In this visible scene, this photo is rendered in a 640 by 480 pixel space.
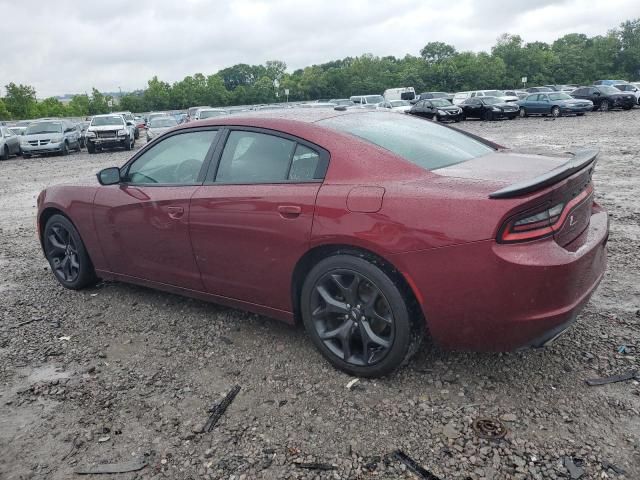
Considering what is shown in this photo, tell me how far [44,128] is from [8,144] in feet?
5.52

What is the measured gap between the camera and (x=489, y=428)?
103 inches

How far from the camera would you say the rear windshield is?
318 centimetres

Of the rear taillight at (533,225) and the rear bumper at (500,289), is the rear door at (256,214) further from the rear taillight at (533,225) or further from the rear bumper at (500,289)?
the rear taillight at (533,225)

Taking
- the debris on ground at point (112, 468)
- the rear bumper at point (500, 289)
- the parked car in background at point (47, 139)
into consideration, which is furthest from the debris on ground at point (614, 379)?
the parked car in background at point (47, 139)

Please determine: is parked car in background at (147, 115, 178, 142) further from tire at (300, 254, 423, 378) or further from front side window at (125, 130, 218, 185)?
tire at (300, 254, 423, 378)

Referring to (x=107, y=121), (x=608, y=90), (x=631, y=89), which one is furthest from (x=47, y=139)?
(x=631, y=89)

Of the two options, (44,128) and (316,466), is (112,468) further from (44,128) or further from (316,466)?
(44,128)

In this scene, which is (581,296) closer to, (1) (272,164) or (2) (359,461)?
(2) (359,461)

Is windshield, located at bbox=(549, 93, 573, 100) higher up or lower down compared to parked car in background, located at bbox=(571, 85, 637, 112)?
higher up

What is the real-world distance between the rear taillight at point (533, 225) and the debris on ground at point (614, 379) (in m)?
0.98

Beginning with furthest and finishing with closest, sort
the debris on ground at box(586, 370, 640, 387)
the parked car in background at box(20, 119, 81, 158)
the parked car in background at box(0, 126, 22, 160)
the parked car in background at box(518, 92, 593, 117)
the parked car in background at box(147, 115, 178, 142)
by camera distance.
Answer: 1. the parked car in background at box(518, 92, 593, 117)
2. the parked car in background at box(147, 115, 178, 142)
3. the parked car in background at box(20, 119, 81, 158)
4. the parked car in background at box(0, 126, 22, 160)
5. the debris on ground at box(586, 370, 640, 387)

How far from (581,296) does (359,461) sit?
143 cm

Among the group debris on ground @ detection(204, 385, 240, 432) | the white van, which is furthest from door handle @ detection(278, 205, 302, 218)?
the white van

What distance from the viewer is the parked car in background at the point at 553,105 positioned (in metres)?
27.0
